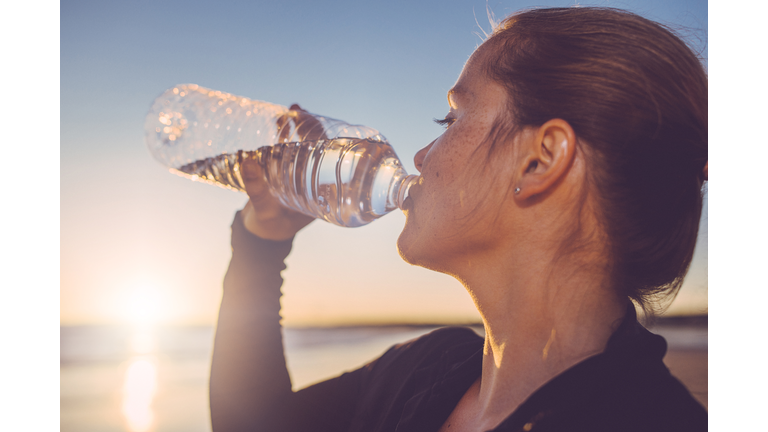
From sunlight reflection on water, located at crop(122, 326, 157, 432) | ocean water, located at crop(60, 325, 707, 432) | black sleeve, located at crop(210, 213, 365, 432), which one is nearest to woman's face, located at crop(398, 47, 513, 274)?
black sleeve, located at crop(210, 213, 365, 432)

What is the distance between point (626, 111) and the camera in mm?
538

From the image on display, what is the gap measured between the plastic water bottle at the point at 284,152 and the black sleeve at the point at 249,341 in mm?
126

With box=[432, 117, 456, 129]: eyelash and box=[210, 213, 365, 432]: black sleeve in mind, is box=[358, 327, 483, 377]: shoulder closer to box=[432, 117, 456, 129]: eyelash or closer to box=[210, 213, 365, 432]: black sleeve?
box=[210, 213, 365, 432]: black sleeve

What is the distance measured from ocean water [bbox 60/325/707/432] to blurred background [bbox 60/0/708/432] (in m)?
0.02

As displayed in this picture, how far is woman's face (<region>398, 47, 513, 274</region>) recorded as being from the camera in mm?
598

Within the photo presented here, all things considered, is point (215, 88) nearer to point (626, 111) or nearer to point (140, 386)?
point (626, 111)

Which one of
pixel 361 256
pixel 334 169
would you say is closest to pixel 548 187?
pixel 334 169

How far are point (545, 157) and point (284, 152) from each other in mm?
531

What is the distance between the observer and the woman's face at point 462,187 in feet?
1.96

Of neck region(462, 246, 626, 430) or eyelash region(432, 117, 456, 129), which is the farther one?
eyelash region(432, 117, 456, 129)

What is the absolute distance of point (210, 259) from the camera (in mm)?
1195

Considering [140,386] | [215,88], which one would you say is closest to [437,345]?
[215,88]

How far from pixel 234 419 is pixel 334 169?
0.54m

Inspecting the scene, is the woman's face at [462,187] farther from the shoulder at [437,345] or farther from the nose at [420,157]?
the shoulder at [437,345]
